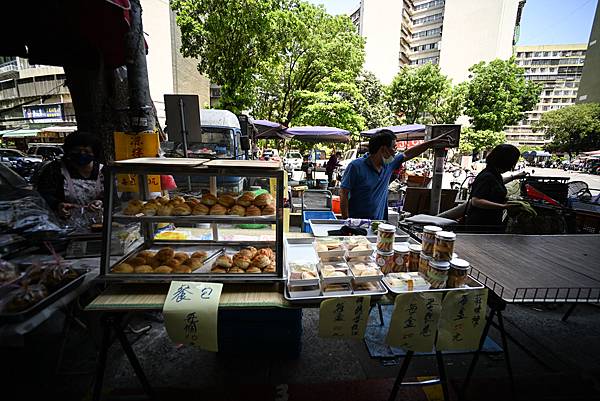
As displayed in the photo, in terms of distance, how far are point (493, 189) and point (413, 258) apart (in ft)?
6.05

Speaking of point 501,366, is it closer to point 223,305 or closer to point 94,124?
point 223,305

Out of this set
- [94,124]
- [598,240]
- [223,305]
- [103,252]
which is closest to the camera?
[223,305]

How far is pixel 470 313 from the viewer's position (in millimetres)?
1655

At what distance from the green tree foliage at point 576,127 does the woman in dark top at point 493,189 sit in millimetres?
50375

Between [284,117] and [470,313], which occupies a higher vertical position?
[284,117]

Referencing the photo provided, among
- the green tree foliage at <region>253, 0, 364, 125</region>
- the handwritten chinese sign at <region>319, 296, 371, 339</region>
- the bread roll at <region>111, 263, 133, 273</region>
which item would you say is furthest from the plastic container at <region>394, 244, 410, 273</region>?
the green tree foliage at <region>253, 0, 364, 125</region>

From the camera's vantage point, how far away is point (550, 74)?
8375cm

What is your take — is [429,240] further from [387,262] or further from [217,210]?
[217,210]

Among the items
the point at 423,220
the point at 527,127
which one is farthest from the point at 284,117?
the point at 527,127

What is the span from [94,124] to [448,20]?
217ft

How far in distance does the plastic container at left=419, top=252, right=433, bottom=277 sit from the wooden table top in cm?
39

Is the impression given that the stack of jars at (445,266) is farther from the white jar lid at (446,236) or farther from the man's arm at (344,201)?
the man's arm at (344,201)

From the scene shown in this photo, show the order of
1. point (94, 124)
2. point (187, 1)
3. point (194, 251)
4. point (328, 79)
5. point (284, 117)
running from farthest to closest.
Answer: point (284, 117), point (328, 79), point (187, 1), point (94, 124), point (194, 251)

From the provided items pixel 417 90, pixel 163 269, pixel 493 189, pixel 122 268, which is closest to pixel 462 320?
pixel 163 269
